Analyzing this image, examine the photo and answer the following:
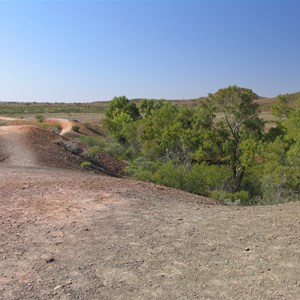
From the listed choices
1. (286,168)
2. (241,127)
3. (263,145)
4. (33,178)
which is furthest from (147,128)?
(33,178)

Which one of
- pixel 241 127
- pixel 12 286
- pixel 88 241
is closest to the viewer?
pixel 12 286

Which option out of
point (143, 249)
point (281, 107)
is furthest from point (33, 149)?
point (281, 107)

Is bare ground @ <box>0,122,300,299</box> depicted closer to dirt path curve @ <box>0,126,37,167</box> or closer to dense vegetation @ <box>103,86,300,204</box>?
dense vegetation @ <box>103,86,300,204</box>

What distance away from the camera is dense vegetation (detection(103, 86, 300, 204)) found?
65.4 ft

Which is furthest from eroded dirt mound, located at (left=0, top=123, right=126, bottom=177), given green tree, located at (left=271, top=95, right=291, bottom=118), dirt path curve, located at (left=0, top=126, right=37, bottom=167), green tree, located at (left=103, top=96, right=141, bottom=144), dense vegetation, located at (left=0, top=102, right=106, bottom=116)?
dense vegetation, located at (left=0, top=102, right=106, bottom=116)

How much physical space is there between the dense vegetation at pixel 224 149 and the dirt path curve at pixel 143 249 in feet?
28.4

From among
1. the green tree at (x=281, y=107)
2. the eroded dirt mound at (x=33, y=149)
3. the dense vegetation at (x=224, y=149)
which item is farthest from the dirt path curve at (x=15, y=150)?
the green tree at (x=281, y=107)

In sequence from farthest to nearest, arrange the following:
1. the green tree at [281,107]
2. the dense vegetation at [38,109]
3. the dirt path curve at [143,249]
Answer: the dense vegetation at [38,109], the green tree at [281,107], the dirt path curve at [143,249]

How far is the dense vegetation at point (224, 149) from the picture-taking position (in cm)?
1994

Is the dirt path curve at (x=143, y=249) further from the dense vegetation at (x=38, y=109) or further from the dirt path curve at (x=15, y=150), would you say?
the dense vegetation at (x=38, y=109)

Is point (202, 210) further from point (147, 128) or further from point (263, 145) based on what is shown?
point (147, 128)

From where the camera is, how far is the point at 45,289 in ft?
19.0

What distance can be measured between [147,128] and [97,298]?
31.5 metres

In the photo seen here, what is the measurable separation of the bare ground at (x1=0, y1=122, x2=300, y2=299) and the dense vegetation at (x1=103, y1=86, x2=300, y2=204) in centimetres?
848
